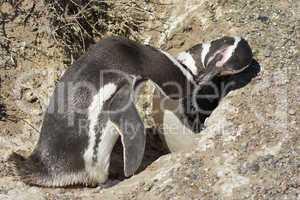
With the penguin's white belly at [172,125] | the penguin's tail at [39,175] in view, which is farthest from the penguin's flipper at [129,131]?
the penguin's white belly at [172,125]

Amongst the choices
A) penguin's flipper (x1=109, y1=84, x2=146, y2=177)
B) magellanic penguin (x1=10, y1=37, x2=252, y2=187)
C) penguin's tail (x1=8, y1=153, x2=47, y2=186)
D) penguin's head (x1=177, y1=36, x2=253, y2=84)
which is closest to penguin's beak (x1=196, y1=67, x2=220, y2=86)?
penguin's head (x1=177, y1=36, x2=253, y2=84)

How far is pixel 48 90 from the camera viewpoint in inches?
139

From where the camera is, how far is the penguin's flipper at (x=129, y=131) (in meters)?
2.86

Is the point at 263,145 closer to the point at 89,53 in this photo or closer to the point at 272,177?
the point at 272,177

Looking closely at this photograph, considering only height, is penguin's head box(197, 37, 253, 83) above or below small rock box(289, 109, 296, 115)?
above

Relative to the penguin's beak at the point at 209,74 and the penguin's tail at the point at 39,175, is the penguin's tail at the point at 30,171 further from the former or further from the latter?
the penguin's beak at the point at 209,74

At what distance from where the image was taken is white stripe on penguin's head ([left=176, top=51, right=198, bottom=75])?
3370 mm

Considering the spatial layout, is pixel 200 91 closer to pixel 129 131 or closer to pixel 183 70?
pixel 183 70

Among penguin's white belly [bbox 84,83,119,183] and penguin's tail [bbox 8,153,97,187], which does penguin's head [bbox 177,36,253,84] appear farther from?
penguin's tail [bbox 8,153,97,187]

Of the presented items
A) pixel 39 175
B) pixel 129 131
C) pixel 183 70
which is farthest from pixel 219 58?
pixel 39 175

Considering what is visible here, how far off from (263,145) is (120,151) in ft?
2.41

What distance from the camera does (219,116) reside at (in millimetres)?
3115

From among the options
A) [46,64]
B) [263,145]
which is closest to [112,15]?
[46,64]

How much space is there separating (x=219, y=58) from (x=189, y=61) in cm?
21
